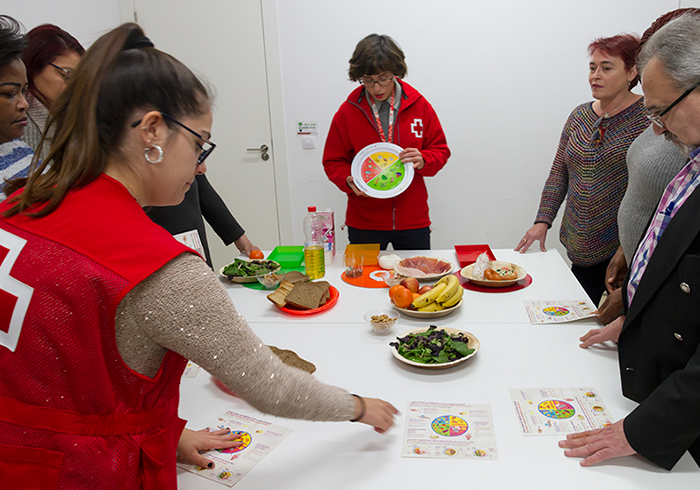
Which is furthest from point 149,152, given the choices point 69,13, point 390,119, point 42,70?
point 69,13

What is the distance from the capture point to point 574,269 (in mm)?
2725

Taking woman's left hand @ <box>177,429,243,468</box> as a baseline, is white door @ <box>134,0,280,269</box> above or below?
above

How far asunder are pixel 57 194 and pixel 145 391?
1.18 feet

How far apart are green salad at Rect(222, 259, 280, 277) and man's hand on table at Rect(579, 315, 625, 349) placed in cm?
134

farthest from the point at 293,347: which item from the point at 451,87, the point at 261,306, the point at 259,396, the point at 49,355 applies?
the point at 451,87

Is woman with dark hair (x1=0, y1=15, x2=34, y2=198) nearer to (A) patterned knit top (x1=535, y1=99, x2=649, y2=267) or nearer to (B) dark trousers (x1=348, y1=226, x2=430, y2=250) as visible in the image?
(B) dark trousers (x1=348, y1=226, x2=430, y2=250)

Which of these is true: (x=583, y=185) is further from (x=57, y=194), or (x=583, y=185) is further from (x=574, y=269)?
(x=57, y=194)

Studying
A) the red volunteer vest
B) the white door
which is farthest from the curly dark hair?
the white door

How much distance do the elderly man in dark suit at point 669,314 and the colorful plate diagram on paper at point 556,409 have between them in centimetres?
12

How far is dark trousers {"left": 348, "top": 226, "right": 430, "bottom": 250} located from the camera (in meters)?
2.96

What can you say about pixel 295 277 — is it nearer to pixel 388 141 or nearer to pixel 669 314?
pixel 388 141

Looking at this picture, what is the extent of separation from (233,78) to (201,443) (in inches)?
137

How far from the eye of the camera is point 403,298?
6.18ft

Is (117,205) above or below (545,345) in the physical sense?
above
